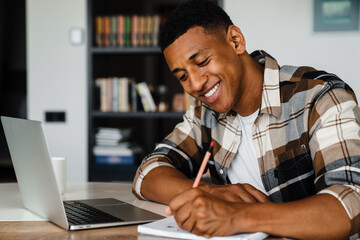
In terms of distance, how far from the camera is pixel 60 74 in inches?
133

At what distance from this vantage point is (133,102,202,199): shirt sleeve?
1511mm

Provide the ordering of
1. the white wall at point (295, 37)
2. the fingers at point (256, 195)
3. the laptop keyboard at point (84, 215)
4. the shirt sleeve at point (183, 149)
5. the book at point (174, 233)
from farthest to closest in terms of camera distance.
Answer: the white wall at point (295, 37), the shirt sleeve at point (183, 149), the fingers at point (256, 195), the laptop keyboard at point (84, 215), the book at point (174, 233)

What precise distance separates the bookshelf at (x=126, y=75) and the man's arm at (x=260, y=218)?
89.3 inches

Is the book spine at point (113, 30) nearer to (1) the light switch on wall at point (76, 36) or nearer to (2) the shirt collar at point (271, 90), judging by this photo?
(1) the light switch on wall at point (76, 36)

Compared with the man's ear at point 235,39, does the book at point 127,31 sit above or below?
above

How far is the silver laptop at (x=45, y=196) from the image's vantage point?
102 cm

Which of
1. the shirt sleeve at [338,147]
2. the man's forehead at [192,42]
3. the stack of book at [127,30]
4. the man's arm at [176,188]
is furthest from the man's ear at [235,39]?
the stack of book at [127,30]

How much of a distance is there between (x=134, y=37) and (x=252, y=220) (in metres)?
2.54

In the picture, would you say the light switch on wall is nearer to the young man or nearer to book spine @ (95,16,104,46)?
book spine @ (95,16,104,46)

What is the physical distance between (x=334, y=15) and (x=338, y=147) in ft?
7.24

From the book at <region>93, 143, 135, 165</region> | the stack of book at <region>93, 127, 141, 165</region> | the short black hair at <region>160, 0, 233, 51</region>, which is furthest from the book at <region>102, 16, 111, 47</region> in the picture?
the short black hair at <region>160, 0, 233, 51</region>

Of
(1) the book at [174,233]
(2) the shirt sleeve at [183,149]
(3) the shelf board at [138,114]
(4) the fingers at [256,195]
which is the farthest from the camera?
(3) the shelf board at [138,114]

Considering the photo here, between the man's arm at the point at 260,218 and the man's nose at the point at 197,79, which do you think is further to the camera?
the man's nose at the point at 197,79

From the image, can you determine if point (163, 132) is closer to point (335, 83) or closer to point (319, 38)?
point (319, 38)
